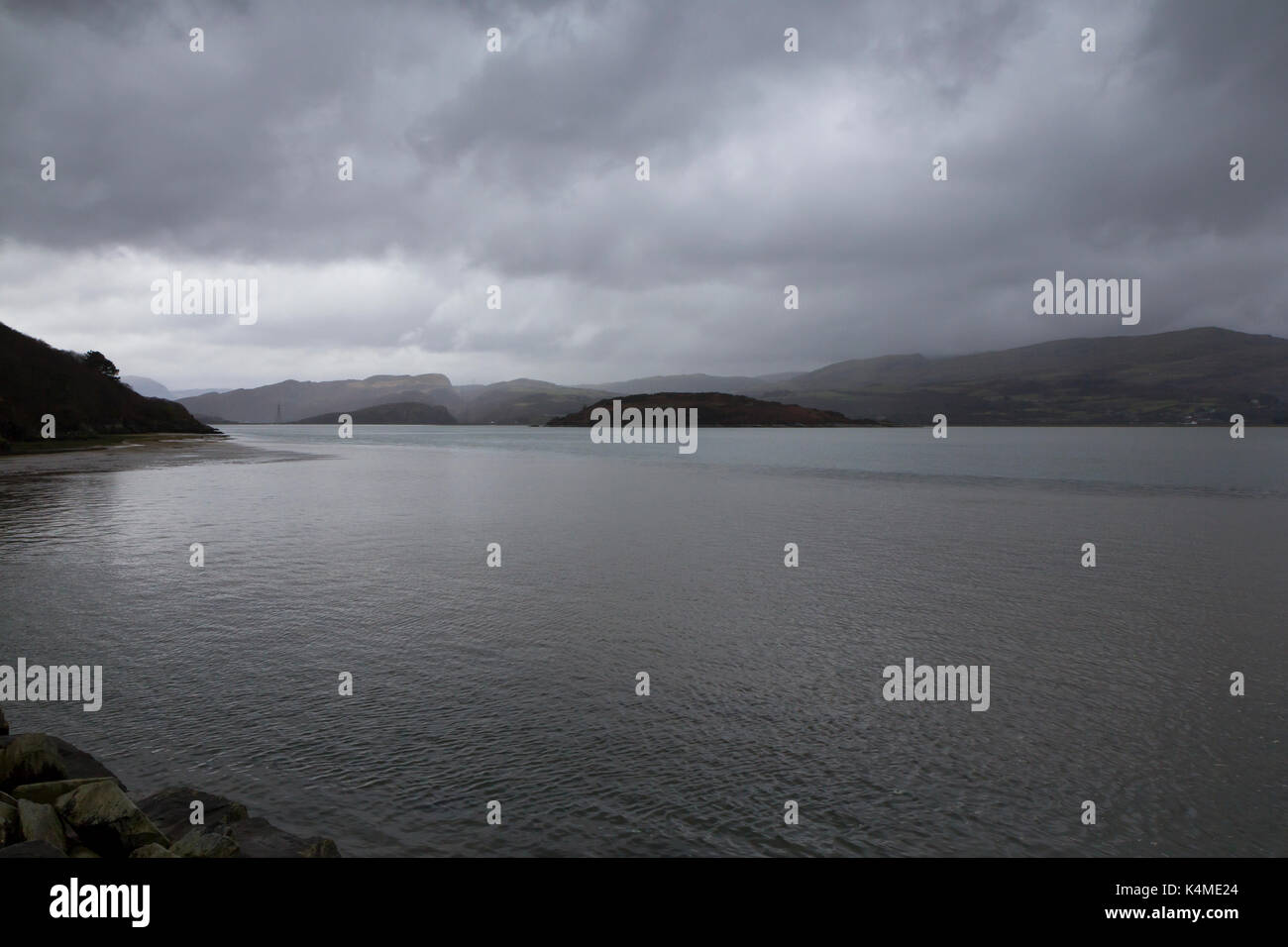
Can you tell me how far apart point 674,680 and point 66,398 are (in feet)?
523

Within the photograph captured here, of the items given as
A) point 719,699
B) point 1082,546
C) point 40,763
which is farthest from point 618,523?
point 40,763

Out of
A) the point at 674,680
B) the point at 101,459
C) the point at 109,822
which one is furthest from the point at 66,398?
the point at 109,822

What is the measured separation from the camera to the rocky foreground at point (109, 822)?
809cm

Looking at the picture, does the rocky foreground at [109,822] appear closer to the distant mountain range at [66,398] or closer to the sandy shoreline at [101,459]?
the sandy shoreline at [101,459]

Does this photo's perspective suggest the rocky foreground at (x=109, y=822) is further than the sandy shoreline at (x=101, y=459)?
No

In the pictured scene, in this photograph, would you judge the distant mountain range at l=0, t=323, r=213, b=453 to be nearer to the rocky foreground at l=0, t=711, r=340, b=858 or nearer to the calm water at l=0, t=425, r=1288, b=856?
the calm water at l=0, t=425, r=1288, b=856

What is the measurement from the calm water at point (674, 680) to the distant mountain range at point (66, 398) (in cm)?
9745

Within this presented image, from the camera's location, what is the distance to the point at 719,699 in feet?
47.2

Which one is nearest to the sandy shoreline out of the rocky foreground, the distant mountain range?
the distant mountain range

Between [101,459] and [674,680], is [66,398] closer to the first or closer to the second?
[101,459]

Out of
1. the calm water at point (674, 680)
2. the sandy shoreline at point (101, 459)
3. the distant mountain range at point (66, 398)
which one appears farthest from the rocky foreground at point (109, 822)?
the distant mountain range at point (66, 398)

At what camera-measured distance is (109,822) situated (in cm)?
841
